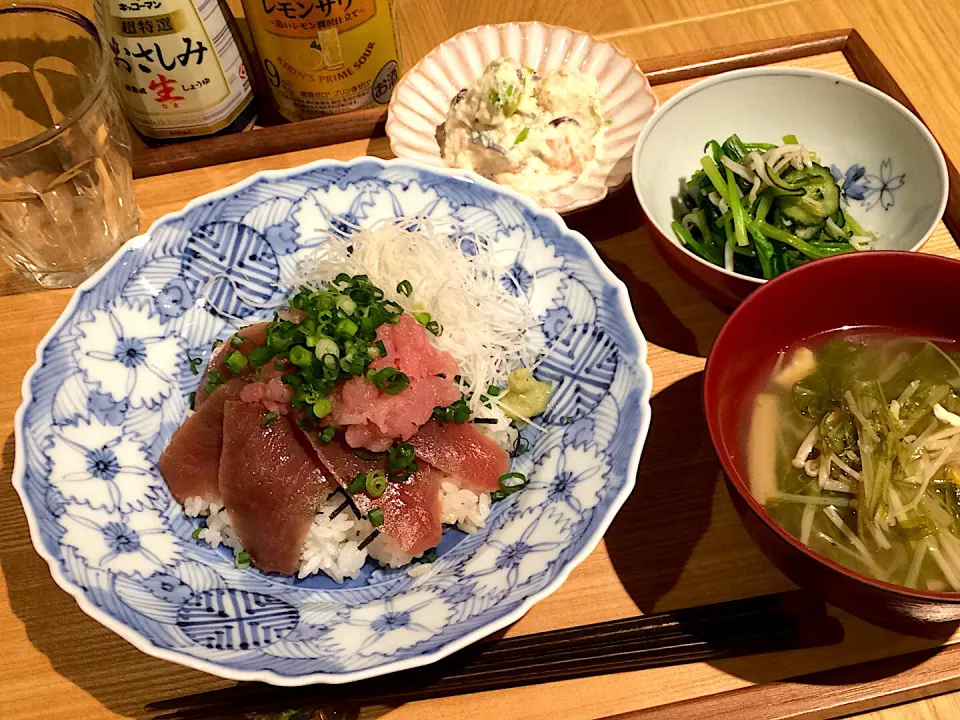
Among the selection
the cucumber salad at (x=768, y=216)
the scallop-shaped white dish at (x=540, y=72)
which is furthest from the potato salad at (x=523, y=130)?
the cucumber salad at (x=768, y=216)

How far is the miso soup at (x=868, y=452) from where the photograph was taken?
147cm

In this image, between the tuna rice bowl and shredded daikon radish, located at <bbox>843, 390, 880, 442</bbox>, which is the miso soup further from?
the tuna rice bowl

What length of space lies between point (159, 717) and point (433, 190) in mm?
1386

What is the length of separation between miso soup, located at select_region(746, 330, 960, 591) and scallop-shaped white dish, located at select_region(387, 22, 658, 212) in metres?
0.80

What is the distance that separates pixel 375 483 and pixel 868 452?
1.00 meters

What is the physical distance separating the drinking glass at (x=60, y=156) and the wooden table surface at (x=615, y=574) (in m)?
0.10

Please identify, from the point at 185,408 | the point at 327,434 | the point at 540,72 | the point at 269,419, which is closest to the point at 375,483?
the point at 327,434

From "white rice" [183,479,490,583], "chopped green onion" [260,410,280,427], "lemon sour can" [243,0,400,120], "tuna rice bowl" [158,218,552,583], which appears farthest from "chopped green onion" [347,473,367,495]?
"lemon sour can" [243,0,400,120]

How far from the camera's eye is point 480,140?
227 cm

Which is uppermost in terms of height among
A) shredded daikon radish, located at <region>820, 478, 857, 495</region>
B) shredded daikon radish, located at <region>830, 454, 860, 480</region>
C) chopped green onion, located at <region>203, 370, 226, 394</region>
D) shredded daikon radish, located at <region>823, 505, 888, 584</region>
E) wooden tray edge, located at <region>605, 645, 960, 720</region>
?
chopped green onion, located at <region>203, 370, 226, 394</region>

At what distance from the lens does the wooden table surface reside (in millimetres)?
1560

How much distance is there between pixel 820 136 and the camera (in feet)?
7.54

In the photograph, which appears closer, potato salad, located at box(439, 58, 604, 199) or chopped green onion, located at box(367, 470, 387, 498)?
chopped green onion, located at box(367, 470, 387, 498)

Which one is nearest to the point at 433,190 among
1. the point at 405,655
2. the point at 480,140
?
the point at 480,140
